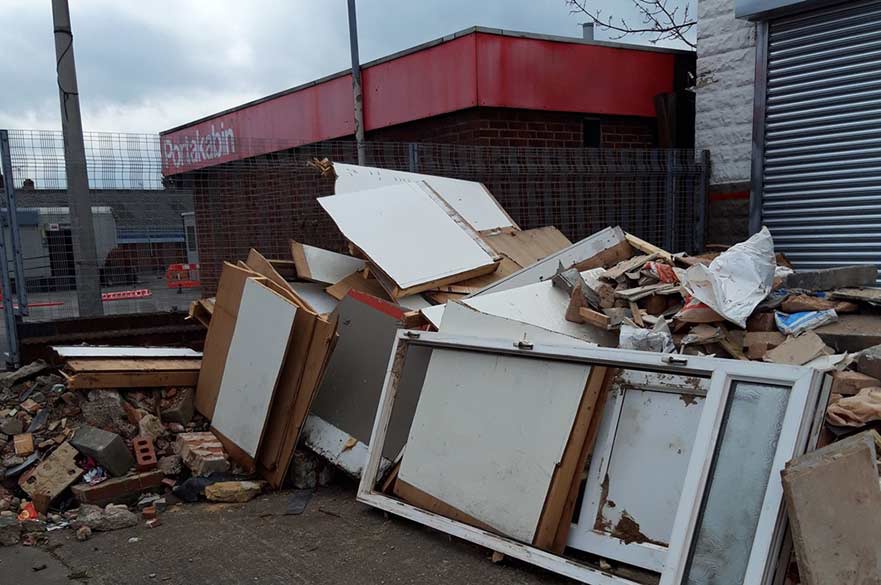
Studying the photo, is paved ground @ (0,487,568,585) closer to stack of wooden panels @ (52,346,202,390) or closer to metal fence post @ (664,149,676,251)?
stack of wooden panels @ (52,346,202,390)

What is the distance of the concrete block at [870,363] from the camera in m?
3.52

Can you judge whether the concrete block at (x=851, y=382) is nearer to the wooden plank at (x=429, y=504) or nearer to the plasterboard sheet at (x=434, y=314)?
the wooden plank at (x=429, y=504)

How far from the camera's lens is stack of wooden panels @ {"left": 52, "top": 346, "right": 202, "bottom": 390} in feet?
14.9

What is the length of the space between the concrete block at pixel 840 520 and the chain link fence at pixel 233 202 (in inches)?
195

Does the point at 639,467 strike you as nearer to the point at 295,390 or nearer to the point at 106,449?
the point at 295,390

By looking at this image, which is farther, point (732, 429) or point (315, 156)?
point (315, 156)

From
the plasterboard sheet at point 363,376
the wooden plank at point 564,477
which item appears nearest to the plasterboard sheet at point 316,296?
the plasterboard sheet at point 363,376

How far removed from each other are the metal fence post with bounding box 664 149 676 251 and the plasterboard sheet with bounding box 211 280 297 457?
495cm

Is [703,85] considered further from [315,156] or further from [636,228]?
[315,156]

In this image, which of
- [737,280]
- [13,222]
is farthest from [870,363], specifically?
[13,222]

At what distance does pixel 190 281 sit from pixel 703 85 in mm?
5810

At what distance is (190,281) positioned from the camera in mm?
5992

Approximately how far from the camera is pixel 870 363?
3.54 m

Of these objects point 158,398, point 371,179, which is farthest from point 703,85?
point 158,398
